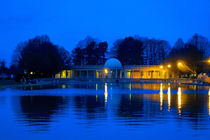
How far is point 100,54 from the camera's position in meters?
120

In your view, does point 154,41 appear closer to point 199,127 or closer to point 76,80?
point 76,80

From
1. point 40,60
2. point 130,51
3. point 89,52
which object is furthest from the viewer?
point 89,52

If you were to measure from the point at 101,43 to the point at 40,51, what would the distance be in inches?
1822

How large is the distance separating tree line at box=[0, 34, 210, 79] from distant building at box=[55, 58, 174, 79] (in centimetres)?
368

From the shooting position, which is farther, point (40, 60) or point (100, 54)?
point (100, 54)

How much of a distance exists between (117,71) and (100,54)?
15.1m

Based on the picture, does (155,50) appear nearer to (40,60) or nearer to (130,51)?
(130,51)

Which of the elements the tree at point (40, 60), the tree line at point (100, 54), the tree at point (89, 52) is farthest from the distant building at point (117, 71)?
the tree at point (40, 60)

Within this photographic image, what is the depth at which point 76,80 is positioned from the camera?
8262 cm

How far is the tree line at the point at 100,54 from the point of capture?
7400 cm

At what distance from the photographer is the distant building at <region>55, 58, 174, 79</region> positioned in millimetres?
101750

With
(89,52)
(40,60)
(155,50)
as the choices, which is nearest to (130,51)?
(155,50)

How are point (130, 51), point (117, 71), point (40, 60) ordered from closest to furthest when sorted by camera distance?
point (40, 60) < point (117, 71) < point (130, 51)

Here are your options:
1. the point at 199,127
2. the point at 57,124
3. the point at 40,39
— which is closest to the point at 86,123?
the point at 57,124
